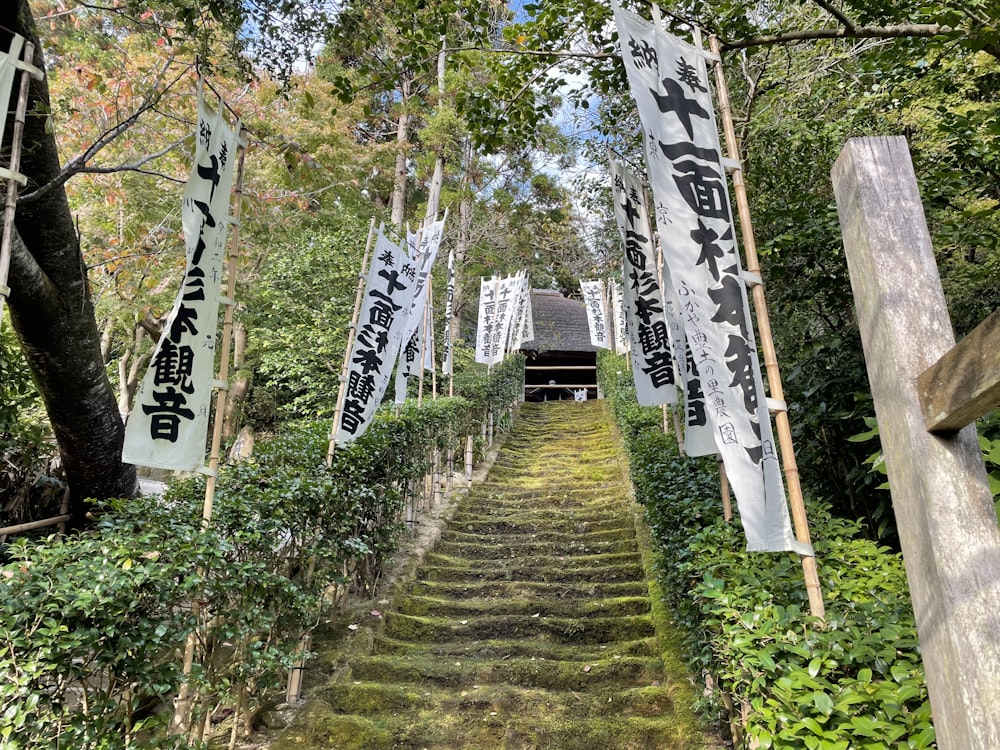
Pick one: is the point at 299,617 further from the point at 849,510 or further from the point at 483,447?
the point at 483,447

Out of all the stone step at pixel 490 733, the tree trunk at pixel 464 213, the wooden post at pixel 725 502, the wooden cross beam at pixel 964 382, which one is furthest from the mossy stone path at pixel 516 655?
the tree trunk at pixel 464 213

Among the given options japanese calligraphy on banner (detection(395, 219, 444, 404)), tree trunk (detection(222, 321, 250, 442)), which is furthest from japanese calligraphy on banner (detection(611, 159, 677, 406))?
tree trunk (detection(222, 321, 250, 442))

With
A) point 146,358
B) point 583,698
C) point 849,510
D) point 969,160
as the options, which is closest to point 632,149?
point 969,160

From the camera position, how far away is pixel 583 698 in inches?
162

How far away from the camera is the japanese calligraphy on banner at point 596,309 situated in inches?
711

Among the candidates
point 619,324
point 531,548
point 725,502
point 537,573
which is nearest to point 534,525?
point 531,548

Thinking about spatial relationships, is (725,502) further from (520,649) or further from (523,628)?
(523,628)

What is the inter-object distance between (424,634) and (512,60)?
16.4ft

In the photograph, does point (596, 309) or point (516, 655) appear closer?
point (516, 655)

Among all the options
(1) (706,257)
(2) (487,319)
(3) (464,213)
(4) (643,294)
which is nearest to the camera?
(1) (706,257)

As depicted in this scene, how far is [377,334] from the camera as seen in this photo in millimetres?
5969

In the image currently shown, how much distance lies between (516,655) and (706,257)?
3411 millimetres

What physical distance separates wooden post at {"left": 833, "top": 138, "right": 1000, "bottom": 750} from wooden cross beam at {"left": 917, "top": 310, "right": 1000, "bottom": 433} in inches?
2.1

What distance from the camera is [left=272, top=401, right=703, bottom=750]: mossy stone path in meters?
3.75
